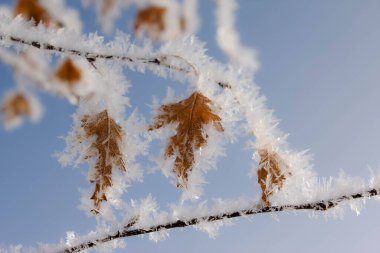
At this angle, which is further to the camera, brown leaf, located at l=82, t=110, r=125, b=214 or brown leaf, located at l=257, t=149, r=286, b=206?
brown leaf, located at l=82, t=110, r=125, b=214

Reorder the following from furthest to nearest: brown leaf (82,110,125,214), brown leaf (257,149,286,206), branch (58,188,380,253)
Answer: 1. brown leaf (82,110,125,214)
2. brown leaf (257,149,286,206)
3. branch (58,188,380,253)

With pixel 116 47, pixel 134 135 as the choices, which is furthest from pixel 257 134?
pixel 116 47

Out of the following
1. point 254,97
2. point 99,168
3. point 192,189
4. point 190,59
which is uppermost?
point 190,59

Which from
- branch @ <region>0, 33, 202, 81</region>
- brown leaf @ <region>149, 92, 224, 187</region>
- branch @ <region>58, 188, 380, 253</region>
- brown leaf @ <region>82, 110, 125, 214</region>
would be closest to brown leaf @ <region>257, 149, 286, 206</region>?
branch @ <region>58, 188, 380, 253</region>

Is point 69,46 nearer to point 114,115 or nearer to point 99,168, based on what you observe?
point 114,115

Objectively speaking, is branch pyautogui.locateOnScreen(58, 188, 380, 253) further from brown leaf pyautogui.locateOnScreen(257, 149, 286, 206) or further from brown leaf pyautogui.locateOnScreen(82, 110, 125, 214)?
brown leaf pyautogui.locateOnScreen(82, 110, 125, 214)

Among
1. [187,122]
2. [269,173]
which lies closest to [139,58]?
[187,122]
